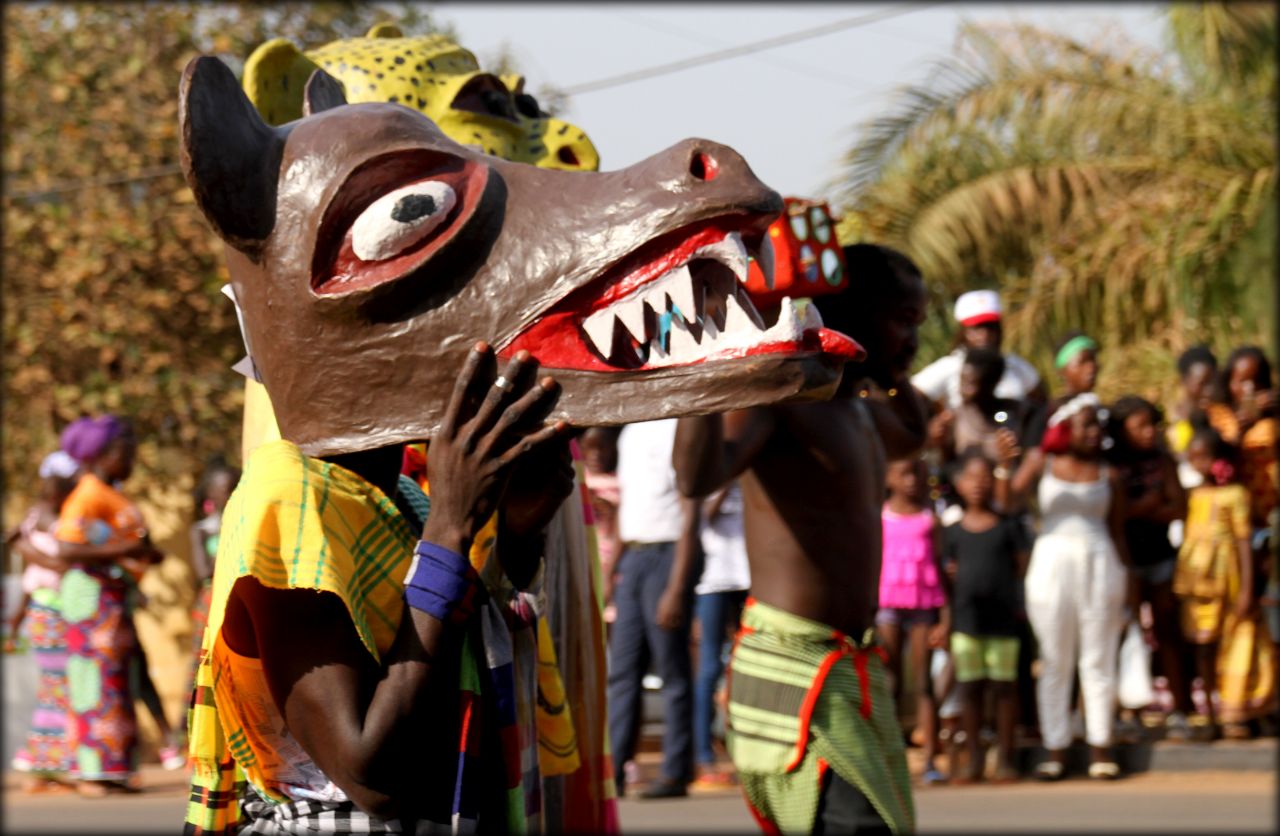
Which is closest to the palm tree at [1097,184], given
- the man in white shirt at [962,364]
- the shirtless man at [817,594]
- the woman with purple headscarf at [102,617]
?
the man in white shirt at [962,364]

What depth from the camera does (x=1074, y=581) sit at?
845 centimetres

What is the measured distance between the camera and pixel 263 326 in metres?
2.55

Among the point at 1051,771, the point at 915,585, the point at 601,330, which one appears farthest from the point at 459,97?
the point at 1051,771

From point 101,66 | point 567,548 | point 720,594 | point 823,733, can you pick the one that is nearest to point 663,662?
point 720,594

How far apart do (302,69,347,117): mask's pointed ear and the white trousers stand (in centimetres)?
608

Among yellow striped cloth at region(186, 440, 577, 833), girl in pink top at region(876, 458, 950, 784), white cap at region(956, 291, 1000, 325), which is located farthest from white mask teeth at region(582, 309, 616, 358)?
white cap at region(956, 291, 1000, 325)

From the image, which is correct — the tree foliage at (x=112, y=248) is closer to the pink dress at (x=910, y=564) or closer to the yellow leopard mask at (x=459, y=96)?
the pink dress at (x=910, y=564)

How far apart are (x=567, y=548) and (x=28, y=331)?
9859mm

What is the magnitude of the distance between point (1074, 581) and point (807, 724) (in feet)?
14.2

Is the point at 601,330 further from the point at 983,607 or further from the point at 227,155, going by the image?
the point at 983,607

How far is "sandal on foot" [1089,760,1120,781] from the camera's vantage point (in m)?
8.53

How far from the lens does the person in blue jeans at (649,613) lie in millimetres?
8203

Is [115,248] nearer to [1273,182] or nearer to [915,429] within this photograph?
[1273,182]

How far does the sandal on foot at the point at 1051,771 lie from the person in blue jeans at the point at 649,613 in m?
1.62
